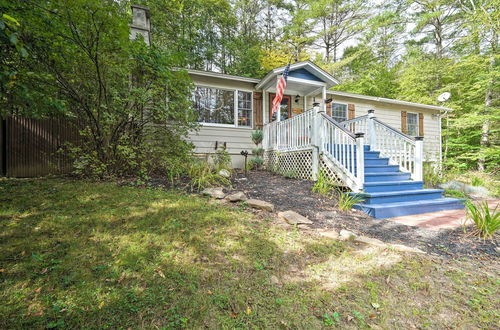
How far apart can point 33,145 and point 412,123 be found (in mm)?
14298

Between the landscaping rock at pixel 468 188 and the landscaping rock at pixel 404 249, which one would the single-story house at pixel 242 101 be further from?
the landscaping rock at pixel 404 249

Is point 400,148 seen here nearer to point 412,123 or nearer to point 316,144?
point 316,144

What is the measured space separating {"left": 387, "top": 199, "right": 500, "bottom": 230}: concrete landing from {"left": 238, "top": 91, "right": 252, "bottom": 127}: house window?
5.41m

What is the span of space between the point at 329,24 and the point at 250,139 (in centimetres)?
1258

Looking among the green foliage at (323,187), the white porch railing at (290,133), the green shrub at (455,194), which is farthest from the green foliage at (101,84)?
the green shrub at (455,194)

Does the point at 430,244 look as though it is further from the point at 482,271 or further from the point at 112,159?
the point at 112,159

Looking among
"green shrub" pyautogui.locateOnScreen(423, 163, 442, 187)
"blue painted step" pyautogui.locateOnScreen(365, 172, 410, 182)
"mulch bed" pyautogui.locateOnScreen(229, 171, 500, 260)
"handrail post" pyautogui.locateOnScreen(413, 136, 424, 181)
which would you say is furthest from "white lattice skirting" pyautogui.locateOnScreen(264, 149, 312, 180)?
"green shrub" pyautogui.locateOnScreen(423, 163, 442, 187)

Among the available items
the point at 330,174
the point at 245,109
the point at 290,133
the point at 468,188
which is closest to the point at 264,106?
the point at 245,109

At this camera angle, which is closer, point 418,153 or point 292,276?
point 292,276

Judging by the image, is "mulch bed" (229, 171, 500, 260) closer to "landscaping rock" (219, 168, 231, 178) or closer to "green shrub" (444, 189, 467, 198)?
"landscaping rock" (219, 168, 231, 178)

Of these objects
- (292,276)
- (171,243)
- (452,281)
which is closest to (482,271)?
(452,281)

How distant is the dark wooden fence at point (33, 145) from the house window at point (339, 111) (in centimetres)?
878

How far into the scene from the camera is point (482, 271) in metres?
2.02

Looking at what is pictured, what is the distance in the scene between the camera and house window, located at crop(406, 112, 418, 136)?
33.8 feet
